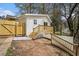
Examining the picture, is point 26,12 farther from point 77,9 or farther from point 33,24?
point 77,9

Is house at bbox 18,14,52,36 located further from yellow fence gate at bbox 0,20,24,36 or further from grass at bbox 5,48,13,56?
grass at bbox 5,48,13,56

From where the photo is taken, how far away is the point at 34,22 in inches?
189

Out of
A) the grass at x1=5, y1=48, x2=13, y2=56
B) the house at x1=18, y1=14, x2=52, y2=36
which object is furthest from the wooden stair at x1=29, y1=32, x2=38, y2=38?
the grass at x1=5, y1=48, x2=13, y2=56

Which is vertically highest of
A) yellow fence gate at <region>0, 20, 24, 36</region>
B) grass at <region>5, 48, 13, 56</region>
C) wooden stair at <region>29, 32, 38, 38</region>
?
yellow fence gate at <region>0, 20, 24, 36</region>

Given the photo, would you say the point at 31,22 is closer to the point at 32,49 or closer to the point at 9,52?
the point at 32,49

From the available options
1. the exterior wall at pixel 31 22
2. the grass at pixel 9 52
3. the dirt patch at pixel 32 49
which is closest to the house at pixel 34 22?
the exterior wall at pixel 31 22

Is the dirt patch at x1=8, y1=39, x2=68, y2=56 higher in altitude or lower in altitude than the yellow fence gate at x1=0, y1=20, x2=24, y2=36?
lower

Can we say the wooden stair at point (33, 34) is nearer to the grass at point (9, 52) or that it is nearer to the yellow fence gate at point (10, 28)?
the yellow fence gate at point (10, 28)

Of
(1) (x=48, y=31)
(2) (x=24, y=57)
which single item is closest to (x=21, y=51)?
(2) (x=24, y=57)

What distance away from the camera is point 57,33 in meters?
4.82

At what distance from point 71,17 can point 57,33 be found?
235 mm

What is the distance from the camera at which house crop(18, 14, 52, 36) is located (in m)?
4.80

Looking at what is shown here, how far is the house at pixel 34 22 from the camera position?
480 centimetres

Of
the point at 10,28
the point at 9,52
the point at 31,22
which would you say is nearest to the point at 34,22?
the point at 31,22
